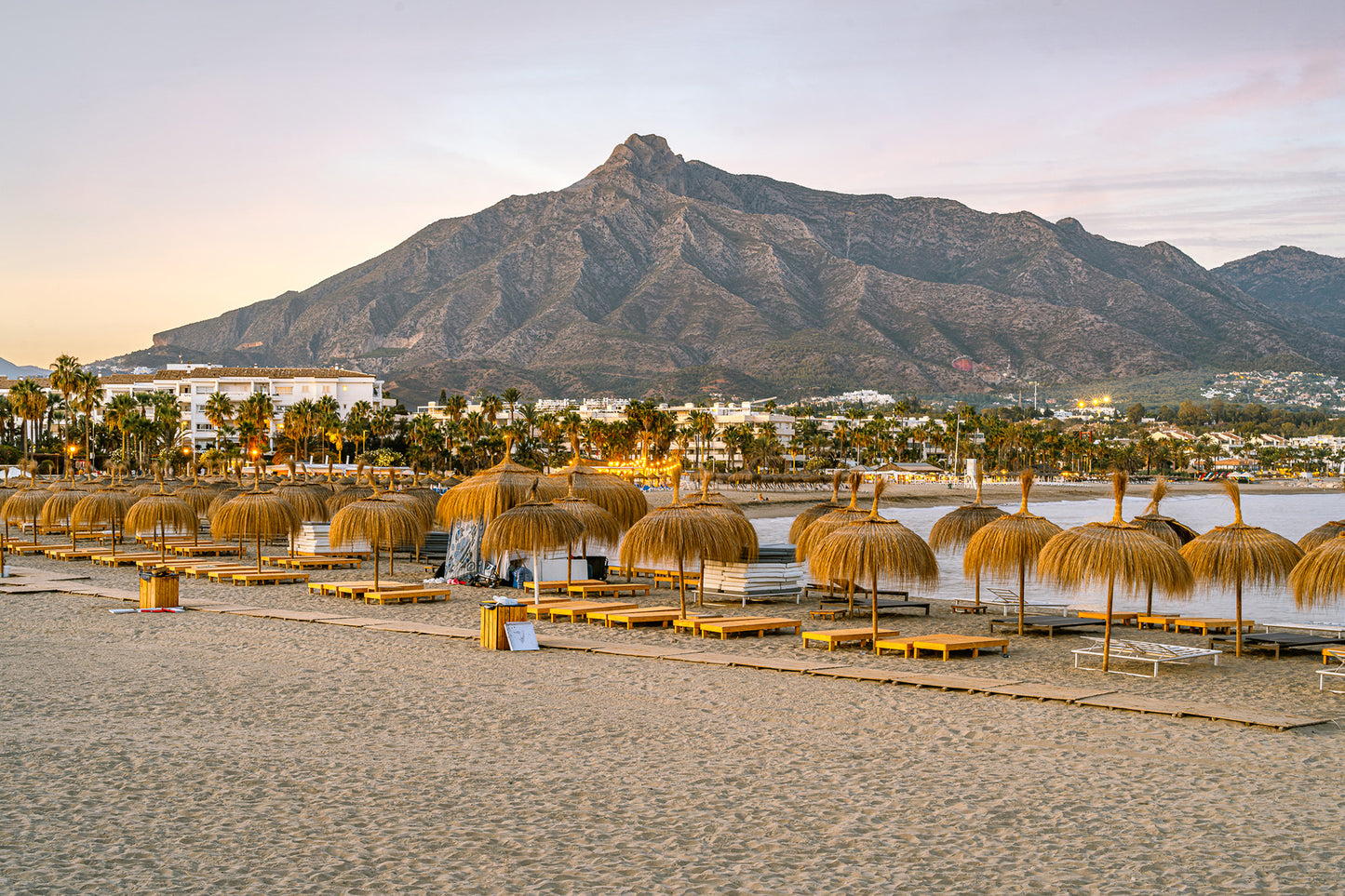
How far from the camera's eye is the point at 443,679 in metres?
13.8

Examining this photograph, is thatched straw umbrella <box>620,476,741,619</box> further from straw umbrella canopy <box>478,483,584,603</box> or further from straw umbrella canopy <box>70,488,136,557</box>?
straw umbrella canopy <box>70,488,136,557</box>

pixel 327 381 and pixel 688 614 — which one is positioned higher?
pixel 327 381

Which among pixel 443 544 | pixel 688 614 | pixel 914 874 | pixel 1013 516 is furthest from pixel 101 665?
pixel 443 544

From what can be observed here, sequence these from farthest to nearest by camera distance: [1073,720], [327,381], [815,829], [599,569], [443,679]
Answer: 1. [327,381]
2. [599,569]
3. [443,679]
4. [1073,720]
5. [815,829]

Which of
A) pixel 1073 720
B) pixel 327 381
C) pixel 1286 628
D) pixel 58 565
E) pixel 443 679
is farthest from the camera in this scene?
pixel 327 381

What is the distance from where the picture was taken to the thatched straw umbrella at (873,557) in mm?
16688

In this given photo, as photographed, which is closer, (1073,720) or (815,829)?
(815,829)

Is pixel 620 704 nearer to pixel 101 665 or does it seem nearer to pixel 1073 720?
pixel 1073 720

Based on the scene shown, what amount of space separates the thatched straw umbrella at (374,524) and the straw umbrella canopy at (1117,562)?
13739 millimetres

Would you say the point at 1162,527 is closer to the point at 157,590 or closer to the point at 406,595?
the point at 406,595

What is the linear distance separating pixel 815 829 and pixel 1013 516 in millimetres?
11440

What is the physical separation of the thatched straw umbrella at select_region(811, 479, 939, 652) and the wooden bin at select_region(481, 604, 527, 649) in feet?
14.6

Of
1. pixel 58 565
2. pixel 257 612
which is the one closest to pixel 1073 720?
pixel 257 612

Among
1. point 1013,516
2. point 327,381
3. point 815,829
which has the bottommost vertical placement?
point 815,829
